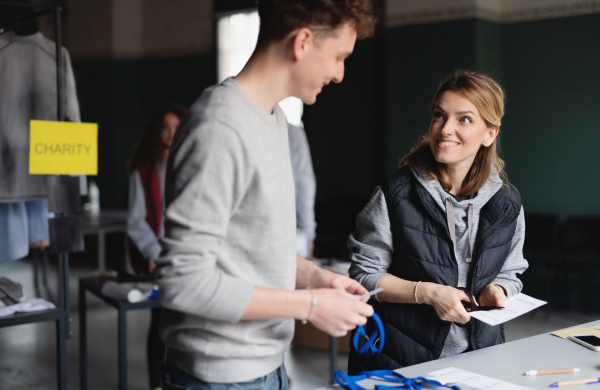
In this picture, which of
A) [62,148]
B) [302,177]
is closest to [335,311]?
[62,148]

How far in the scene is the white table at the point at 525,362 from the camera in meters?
1.56

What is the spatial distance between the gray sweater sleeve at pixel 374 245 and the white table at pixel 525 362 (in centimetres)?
34

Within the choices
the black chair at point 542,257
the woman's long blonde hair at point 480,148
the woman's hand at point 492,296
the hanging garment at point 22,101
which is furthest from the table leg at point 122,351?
the black chair at point 542,257

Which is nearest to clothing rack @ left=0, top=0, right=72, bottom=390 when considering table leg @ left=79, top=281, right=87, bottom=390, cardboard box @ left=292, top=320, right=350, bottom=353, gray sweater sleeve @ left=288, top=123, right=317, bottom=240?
table leg @ left=79, top=281, right=87, bottom=390

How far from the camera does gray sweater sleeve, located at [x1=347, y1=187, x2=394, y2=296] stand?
1922 mm

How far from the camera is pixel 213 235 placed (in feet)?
3.65

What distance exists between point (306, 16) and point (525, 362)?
3.45 feet

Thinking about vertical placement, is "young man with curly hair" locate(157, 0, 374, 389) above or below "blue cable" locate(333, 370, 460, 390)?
above

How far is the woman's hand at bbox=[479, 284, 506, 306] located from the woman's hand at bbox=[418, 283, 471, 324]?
9 centimetres

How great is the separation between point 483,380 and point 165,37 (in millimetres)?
8715

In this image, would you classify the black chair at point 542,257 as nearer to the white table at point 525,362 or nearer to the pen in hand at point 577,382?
the white table at point 525,362

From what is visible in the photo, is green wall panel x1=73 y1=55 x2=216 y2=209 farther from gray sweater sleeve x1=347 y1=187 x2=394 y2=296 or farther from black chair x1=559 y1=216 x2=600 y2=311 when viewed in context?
gray sweater sleeve x1=347 y1=187 x2=394 y2=296

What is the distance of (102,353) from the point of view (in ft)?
15.3

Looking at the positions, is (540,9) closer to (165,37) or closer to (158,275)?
(165,37)
